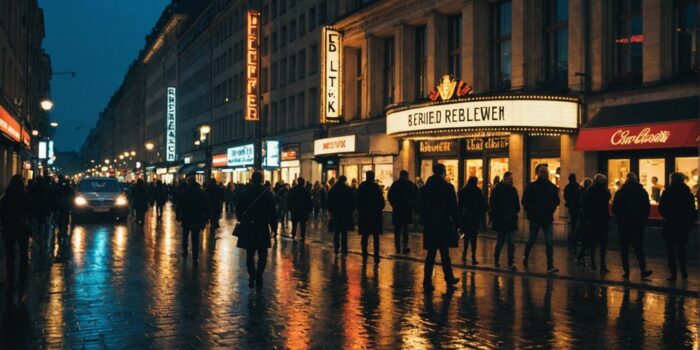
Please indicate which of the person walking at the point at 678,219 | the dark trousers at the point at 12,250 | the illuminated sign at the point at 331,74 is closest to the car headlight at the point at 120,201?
the illuminated sign at the point at 331,74

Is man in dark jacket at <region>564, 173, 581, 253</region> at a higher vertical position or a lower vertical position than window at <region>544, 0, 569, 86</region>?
lower

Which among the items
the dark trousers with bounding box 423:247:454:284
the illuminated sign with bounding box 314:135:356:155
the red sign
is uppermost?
the illuminated sign with bounding box 314:135:356:155

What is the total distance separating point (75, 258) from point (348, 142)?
62.1ft

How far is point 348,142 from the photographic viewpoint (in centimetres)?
3431

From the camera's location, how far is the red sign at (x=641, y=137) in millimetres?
17516

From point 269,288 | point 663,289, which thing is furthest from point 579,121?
point 269,288

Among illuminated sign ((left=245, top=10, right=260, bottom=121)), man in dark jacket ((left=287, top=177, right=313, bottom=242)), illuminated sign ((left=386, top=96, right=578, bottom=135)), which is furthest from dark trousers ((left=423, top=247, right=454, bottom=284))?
illuminated sign ((left=245, top=10, right=260, bottom=121))

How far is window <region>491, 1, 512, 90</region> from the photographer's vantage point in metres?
26.3

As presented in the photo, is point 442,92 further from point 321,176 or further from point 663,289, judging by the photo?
point 321,176

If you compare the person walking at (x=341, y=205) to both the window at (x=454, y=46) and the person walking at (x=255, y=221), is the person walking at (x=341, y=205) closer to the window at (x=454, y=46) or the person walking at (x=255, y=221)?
the person walking at (x=255, y=221)

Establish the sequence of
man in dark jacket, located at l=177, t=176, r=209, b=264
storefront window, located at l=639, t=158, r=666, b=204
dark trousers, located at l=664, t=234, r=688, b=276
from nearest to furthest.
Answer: dark trousers, located at l=664, t=234, r=688, b=276 < man in dark jacket, located at l=177, t=176, r=209, b=264 < storefront window, located at l=639, t=158, r=666, b=204

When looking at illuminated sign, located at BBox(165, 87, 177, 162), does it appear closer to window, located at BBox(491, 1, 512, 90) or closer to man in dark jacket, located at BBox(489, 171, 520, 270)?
→ window, located at BBox(491, 1, 512, 90)

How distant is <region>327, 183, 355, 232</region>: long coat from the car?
1583cm

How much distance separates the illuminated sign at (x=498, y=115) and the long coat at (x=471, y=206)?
6.66 m
